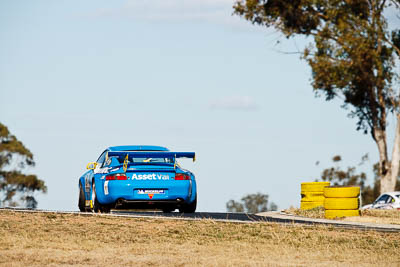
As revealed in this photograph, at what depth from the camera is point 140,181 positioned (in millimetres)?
17406

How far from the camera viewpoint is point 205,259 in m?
11.6

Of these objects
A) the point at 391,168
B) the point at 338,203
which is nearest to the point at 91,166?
the point at 338,203

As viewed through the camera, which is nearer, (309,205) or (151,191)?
(151,191)

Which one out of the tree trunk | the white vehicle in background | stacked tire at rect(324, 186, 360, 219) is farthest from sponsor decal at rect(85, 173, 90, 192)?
the tree trunk

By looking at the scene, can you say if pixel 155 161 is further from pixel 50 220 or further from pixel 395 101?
pixel 395 101

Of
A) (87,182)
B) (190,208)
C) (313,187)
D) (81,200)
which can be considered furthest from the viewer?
(313,187)

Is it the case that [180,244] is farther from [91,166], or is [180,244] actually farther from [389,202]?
[389,202]

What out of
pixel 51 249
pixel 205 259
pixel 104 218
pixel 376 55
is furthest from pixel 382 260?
pixel 376 55

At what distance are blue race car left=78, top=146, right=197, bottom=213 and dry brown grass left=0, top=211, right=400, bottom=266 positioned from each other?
0.87 metres

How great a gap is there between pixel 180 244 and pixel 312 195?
1010 centimetres

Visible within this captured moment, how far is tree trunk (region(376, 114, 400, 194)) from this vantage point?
40.1 metres

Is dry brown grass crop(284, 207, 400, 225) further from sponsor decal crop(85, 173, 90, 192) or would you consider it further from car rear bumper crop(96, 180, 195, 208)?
sponsor decal crop(85, 173, 90, 192)

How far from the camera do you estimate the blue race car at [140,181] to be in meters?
17.3

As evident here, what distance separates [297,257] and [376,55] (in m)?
27.5
